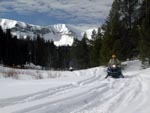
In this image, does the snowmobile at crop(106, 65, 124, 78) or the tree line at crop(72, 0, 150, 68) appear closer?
the snowmobile at crop(106, 65, 124, 78)

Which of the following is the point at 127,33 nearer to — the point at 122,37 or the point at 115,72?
the point at 122,37

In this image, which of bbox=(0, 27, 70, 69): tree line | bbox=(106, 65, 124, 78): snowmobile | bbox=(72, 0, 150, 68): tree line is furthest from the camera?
bbox=(0, 27, 70, 69): tree line

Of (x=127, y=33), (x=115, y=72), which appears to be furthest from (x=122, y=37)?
(x=115, y=72)

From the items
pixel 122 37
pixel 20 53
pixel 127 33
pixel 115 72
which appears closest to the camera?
pixel 115 72

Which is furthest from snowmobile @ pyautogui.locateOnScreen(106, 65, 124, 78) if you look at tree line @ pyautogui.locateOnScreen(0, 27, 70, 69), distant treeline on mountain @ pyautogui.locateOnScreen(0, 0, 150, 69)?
tree line @ pyautogui.locateOnScreen(0, 27, 70, 69)

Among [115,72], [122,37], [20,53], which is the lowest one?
[20,53]

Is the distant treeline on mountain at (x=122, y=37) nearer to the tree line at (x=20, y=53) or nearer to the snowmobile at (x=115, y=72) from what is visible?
the tree line at (x=20, y=53)

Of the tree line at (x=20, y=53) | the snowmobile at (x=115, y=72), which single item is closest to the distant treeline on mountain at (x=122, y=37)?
the tree line at (x=20, y=53)

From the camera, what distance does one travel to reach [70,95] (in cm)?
1233

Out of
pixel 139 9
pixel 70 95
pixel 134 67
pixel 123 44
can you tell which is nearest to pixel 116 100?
pixel 70 95

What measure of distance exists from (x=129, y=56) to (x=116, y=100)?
33.3 meters

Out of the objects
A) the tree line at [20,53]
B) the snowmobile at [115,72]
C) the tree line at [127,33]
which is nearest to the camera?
the snowmobile at [115,72]

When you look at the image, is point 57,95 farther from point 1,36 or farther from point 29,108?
point 1,36

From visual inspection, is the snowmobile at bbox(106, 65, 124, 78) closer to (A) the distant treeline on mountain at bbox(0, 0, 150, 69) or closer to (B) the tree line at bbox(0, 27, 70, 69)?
(A) the distant treeline on mountain at bbox(0, 0, 150, 69)
